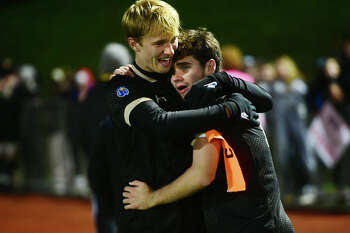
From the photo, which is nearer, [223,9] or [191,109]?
[191,109]

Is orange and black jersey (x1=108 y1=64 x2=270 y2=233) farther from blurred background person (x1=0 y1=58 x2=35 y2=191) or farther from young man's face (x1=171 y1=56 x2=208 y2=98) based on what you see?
blurred background person (x1=0 y1=58 x2=35 y2=191)

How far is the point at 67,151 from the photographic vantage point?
1149cm

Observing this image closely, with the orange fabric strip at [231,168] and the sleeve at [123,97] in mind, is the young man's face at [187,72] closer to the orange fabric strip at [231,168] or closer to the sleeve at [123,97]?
the sleeve at [123,97]

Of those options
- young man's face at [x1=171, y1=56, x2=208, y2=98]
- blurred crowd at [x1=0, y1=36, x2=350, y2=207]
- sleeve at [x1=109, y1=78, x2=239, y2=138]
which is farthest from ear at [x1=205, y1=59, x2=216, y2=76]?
blurred crowd at [x1=0, y1=36, x2=350, y2=207]

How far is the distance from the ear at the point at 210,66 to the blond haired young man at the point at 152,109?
0.21 m

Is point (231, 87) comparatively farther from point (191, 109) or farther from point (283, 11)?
point (283, 11)

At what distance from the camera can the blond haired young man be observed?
317 centimetres

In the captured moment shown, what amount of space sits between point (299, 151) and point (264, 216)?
19.6 ft

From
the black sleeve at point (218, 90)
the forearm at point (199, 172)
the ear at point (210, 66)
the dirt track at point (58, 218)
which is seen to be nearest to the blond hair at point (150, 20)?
the ear at point (210, 66)

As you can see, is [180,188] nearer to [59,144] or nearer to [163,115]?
[163,115]

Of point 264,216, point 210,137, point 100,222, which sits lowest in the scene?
point 100,222

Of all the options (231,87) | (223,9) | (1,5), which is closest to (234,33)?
(223,9)

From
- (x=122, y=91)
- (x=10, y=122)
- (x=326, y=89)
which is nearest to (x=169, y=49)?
(x=122, y=91)

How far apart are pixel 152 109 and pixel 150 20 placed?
0.51m
